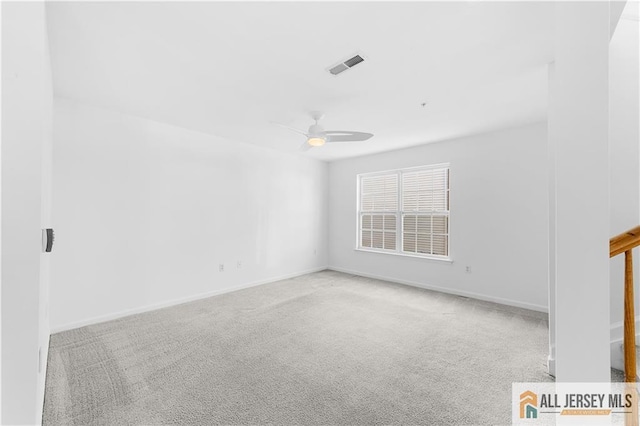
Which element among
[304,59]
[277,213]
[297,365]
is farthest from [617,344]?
[277,213]

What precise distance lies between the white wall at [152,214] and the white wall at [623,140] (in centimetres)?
435

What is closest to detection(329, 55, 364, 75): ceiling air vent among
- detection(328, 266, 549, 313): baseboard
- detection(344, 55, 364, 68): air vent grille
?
detection(344, 55, 364, 68): air vent grille

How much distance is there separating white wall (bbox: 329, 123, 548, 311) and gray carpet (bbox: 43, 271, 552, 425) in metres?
0.46

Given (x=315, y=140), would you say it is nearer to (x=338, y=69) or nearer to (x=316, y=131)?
(x=316, y=131)

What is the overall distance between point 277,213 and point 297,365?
325cm

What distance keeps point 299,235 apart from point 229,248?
160 centimetres

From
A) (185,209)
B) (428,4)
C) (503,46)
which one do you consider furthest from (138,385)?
(503,46)

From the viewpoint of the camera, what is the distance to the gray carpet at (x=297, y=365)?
1736 mm

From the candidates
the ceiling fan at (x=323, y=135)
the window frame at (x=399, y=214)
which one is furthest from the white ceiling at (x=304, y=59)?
the window frame at (x=399, y=214)

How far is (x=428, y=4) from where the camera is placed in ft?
5.18

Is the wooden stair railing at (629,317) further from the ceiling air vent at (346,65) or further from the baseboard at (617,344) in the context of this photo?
the ceiling air vent at (346,65)

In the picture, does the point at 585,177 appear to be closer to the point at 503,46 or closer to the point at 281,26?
the point at 503,46

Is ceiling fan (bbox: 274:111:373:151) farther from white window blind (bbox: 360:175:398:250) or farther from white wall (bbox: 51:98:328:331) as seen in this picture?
white window blind (bbox: 360:175:398:250)

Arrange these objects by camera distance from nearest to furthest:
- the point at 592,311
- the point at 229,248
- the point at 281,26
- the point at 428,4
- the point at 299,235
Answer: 1. the point at 592,311
2. the point at 428,4
3. the point at 281,26
4. the point at 229,248
5. the point at 299,235
